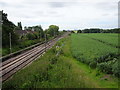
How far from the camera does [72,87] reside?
982cm

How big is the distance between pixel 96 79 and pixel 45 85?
5.13 metres

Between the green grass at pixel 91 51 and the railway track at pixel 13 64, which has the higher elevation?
the green grass at pixel 91 51

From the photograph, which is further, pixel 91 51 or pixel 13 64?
pixel 91 51

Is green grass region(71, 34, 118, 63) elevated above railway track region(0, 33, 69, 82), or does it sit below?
above

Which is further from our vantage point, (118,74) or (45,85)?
→ (118,74)

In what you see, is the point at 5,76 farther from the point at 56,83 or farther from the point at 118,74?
the point at 118,74

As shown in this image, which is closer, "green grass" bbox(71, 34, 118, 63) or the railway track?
the railway track

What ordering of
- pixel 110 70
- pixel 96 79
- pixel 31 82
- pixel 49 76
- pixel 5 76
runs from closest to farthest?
pixel 31 82
pixel 49 76
pixel 96 79
pixel 110 70
pixel 5 76

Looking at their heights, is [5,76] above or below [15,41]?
below

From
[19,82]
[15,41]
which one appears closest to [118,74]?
[19,82]

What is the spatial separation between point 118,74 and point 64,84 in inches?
205

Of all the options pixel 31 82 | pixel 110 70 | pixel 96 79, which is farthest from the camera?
pixel 110 70

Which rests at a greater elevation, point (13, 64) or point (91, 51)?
point (91, 51)

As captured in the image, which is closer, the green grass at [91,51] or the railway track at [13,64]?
the railway track at [13,64]
